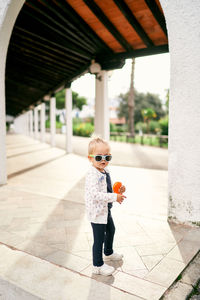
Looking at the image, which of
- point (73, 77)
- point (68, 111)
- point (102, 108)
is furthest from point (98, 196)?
point (68, 111)

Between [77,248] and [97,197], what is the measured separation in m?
0.95

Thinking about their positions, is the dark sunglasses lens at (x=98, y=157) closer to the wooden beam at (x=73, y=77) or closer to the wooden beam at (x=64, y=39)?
the wooden beam at (x=64, y=39)

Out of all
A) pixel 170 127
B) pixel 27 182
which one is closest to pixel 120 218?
pixel 170 127

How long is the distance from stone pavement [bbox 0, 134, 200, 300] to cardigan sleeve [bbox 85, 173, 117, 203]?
687 mm

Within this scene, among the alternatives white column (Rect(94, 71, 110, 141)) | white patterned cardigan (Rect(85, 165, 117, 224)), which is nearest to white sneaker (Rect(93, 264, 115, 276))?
white patterned cardigan (Rect(85, 165, 117, 224))

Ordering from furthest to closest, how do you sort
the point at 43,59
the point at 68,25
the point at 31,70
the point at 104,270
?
the point at 31,70 → the point at 43,59 → the point at 68,25 → the point at 104,270

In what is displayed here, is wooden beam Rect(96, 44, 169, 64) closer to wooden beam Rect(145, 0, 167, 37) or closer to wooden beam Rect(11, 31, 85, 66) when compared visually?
wooden beam Rect(145, 0, 167, 37)

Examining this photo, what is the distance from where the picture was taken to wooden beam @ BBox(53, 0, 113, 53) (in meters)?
6.08

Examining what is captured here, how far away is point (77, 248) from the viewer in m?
2.72

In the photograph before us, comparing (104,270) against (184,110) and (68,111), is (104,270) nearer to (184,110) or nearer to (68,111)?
(184,110)

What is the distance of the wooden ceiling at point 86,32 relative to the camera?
590cm

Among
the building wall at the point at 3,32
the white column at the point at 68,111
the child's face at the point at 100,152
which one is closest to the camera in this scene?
the child's face at the point at 100,152

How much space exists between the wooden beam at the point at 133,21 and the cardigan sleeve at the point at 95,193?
476 centimetres

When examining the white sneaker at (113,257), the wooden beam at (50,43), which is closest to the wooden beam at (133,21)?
the wooden beam at (50,43)
